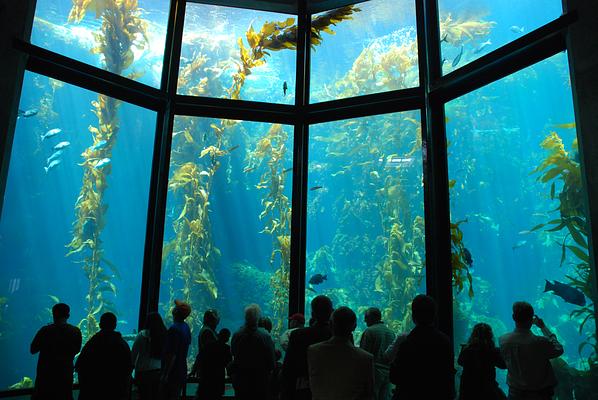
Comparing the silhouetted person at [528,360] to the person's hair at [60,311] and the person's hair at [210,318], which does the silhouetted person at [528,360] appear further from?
the person's hair at [60,311]

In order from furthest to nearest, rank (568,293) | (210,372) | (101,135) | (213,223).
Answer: (213,223) → (101,135) → (568,293) → (210,372)

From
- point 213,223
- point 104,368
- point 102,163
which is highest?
point 102,163

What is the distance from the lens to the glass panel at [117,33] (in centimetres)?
489

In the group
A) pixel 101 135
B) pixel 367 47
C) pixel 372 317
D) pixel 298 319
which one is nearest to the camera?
pixel 372 317

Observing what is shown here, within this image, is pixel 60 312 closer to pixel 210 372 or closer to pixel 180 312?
pixel 180 312

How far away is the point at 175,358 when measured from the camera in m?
3.04

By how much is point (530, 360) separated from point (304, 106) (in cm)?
377

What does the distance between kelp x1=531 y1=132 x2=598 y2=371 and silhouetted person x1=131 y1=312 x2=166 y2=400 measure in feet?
10.5

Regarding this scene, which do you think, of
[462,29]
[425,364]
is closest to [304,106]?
[462,29]

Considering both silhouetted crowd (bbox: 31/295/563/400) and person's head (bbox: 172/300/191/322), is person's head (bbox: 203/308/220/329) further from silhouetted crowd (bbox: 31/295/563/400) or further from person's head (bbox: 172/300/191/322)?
person's head (bbox: 172/300/191/322)

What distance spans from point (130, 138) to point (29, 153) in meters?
2.65

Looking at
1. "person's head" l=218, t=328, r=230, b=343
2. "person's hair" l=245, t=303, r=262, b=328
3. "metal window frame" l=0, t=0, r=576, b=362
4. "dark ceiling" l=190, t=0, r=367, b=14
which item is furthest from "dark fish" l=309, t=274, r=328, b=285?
"dark ceiling" l=190, t=0, r=367, b=14

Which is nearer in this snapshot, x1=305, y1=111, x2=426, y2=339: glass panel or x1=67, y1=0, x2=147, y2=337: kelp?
x1=67, y1=0, x2=147, y2=337: kelp

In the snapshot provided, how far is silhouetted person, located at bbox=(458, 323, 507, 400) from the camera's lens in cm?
219
